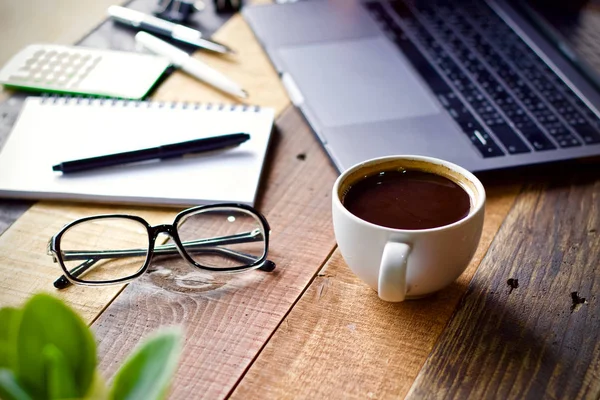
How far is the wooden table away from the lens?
0.50 meters

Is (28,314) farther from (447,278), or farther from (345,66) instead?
(345,66)

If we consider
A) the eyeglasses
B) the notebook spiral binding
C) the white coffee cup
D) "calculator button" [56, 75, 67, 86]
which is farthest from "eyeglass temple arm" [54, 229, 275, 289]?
"calculator button" [56, 75, 67, 86]

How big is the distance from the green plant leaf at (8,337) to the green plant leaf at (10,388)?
13 mm

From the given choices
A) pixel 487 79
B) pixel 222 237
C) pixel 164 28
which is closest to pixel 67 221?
pixel 222 237

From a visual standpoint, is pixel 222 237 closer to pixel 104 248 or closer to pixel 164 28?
pixel 104 248

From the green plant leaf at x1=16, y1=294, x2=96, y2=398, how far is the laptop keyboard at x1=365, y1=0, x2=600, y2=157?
497mm

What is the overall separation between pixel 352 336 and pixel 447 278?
90mm

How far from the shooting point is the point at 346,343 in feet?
1.75

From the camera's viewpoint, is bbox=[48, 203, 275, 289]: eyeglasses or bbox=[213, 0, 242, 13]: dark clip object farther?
bbox=[213, 0, 242, 13]: dark clip object

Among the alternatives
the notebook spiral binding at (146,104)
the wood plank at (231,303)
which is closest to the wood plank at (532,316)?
the wood plank at (231,303)

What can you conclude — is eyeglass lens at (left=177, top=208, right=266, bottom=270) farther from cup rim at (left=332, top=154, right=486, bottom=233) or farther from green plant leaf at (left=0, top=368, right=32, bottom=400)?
green plant leaf at (left=0, top=368, right=32, bottom=400)

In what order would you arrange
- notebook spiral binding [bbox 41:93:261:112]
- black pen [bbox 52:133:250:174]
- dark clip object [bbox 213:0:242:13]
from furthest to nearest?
dark clip object [bbox 213:0:242:13]
notebook spiral binding [bbox 41:93:261:112]
black pen [bbox 52:133:250:174]

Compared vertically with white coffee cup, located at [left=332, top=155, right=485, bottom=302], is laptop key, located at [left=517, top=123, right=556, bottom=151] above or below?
below

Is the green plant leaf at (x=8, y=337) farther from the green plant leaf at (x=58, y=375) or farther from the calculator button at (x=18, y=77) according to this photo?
the calculator button at (x=18, y=77)
